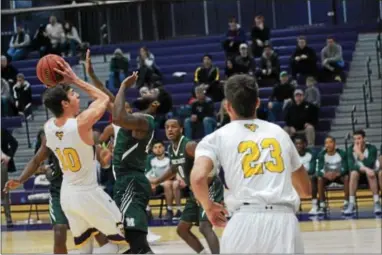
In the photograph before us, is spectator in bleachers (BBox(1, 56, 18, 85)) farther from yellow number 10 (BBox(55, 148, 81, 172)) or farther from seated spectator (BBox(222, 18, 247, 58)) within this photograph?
yellow number 10 (BBox(55, 148, 81, 172))

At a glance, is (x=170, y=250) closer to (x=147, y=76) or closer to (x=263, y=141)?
(x=263, y=141)

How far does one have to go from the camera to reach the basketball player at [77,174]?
7.97 m

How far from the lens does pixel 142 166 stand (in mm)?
8391

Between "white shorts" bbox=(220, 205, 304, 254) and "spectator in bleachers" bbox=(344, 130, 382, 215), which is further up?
"white shorts" bbox=(220, 205, 304, 254)

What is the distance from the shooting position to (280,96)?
19.2 meters

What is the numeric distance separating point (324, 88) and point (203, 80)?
2668mm

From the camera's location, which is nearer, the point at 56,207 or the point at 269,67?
the point at 56,207

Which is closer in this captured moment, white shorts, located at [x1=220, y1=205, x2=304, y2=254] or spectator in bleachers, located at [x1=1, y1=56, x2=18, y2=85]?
white shorts, located at [x1=220, y1=205, x2=304, y2=254]

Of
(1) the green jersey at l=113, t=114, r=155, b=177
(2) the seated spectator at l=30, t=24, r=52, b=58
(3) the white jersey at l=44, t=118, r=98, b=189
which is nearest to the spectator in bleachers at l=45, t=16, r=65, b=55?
(2) the seated spectator at l=30, t=24, r=52, b=58

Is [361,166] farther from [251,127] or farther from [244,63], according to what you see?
[251,127]

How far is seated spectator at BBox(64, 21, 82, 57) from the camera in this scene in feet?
79.5

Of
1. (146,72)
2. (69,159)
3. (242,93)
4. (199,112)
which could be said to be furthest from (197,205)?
(146,72)

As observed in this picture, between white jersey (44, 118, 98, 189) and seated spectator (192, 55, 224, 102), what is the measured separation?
11.9 metres

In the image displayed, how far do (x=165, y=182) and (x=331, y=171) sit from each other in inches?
109
